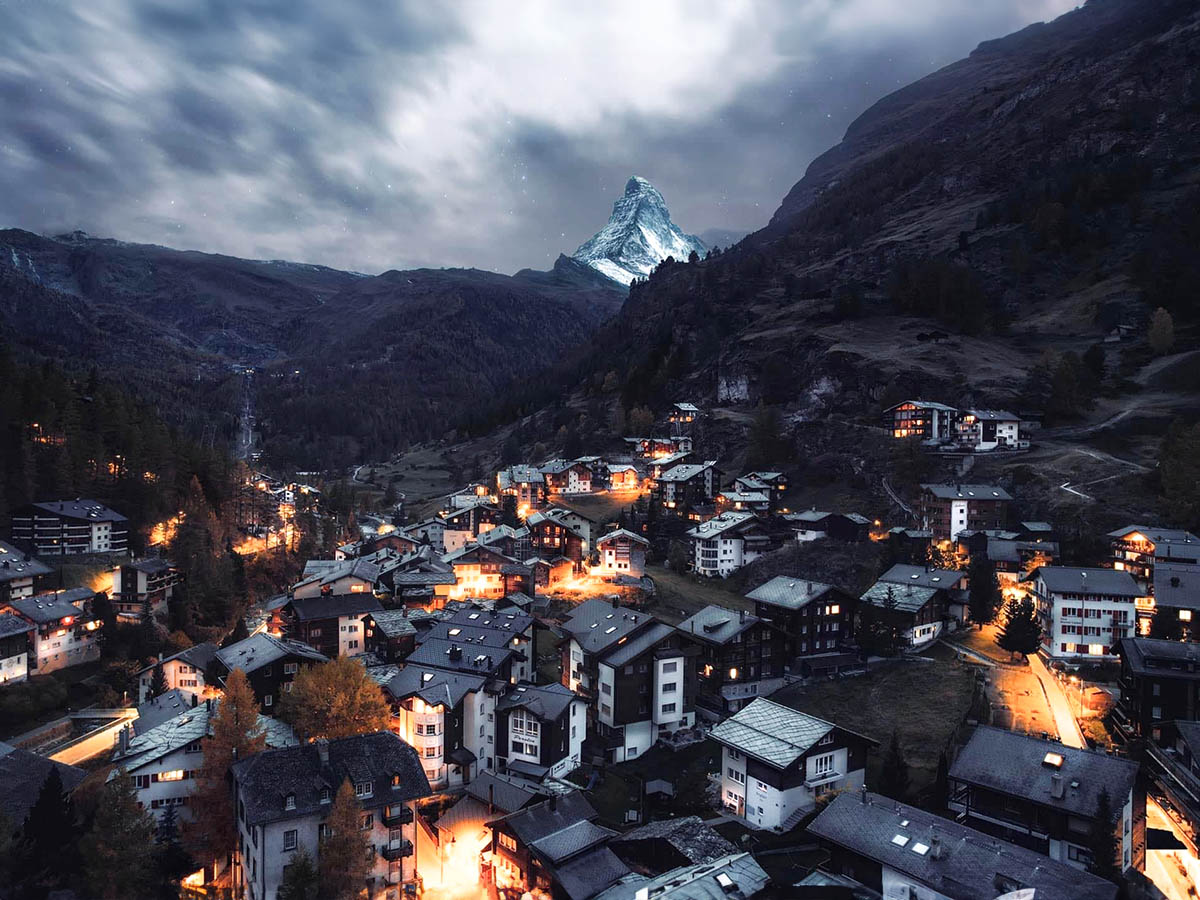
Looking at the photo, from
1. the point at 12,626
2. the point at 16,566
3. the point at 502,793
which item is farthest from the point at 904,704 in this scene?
the point at 16,566

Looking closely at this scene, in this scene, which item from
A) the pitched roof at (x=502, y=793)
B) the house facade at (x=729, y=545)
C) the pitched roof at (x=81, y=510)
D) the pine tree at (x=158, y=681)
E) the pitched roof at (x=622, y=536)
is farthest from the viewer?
the house facade at (x=729, y=545)

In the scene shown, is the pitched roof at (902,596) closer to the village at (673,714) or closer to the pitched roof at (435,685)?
the village at (673,714)

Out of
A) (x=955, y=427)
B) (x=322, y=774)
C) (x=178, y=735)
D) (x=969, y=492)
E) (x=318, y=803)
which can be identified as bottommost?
(x=318, y=803)

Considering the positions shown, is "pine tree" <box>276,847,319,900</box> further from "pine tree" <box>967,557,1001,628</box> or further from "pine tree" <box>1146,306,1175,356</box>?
"pine tree" <box>1146,306,1175,356</box>

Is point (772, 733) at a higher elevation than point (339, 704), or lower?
lower

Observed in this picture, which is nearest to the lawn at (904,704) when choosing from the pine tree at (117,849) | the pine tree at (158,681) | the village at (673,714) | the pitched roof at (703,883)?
the village at (673,714)

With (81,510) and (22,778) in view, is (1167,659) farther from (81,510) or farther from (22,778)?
(81,510)
